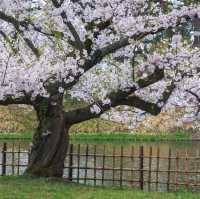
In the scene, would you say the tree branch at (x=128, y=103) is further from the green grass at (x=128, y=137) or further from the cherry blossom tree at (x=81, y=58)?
the green grass at (x=128, y=137)

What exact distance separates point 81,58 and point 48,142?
7.41ft

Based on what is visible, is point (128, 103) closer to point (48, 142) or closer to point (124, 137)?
point (48, 142)

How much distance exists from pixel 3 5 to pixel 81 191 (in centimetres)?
415

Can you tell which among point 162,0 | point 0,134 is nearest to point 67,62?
point 162,0

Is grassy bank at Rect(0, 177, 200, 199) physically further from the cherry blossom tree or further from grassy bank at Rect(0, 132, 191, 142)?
grassy bank at Rect(0, 132, 191, 142)

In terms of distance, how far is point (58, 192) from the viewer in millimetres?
10781

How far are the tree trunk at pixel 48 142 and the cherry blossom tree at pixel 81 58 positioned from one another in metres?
0.02

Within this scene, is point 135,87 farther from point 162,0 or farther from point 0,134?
point 0,134

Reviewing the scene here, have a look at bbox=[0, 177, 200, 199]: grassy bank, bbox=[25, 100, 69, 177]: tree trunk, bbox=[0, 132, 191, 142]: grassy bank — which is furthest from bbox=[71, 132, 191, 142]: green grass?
bbox=[0, 177, 200, 199]: grassy bank

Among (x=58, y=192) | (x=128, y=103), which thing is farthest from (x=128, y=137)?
(x=58, y=192)

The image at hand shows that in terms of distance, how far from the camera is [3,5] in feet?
36.4

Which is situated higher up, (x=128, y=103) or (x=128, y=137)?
(x=128, y=103)

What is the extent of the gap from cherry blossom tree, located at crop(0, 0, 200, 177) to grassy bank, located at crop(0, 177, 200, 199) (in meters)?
1.02

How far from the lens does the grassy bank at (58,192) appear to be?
34.0 ft
